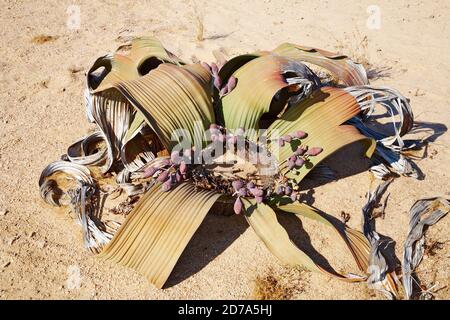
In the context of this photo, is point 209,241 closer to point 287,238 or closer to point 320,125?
point 287,238

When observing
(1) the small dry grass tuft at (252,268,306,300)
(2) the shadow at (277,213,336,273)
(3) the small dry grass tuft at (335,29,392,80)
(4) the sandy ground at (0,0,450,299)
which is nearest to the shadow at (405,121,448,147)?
(4) the sandy ground at (0,0,450,299)

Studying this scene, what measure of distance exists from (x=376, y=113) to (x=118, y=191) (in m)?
1.63

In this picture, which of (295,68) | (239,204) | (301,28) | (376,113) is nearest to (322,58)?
(295,68)

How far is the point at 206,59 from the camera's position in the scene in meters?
3.13

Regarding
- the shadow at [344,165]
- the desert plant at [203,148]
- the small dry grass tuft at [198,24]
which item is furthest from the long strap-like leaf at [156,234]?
the small dry grass tuft at [198,24]

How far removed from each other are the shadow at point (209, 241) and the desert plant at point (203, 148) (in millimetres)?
122

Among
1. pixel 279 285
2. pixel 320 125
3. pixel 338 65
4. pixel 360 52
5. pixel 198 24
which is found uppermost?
pixel 338 65

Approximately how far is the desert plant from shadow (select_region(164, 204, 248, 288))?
12cm

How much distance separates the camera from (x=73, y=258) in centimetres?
188

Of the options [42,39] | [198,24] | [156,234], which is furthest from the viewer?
[198,24]

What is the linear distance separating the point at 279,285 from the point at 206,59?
1815 mm

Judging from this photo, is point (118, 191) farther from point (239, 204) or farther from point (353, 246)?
point (353, 246)

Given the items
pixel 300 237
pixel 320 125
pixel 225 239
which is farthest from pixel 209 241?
pixel 320 125

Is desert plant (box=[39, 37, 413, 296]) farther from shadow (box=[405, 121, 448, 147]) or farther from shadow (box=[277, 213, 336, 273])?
shadow (box=[405, 121, 448, 147])
